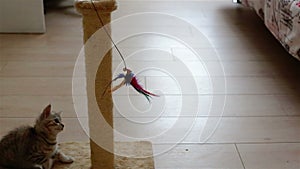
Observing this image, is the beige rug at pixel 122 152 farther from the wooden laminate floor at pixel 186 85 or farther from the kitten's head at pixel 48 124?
the kitten's head at pixel 48 124

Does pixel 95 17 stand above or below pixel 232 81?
above

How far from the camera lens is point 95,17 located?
144cm

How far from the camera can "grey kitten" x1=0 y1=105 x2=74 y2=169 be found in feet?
4.92

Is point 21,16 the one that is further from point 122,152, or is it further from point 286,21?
point 286,21

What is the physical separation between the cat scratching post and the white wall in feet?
4.48

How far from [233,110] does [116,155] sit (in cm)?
58

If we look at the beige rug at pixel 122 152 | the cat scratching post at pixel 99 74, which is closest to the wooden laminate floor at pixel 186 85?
the beige rug at pixel 122 152

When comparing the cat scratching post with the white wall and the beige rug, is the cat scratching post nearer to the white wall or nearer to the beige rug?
the beige rug

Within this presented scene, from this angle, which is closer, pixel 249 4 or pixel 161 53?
pixel 161 53

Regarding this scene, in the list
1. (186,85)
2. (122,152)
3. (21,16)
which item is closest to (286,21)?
(186,85)

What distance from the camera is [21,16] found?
2748mm

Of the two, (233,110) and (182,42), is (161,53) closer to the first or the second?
(182,42)

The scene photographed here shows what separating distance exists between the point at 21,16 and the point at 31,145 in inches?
56.0

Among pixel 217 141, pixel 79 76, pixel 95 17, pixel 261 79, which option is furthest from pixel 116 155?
pixel 261 79
